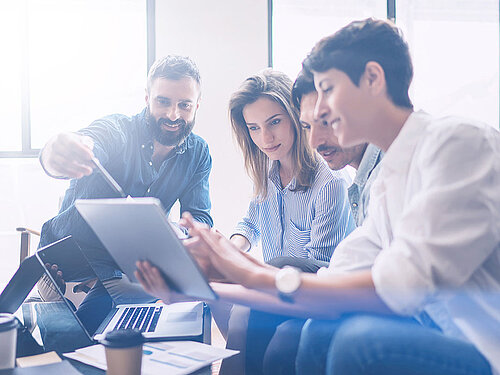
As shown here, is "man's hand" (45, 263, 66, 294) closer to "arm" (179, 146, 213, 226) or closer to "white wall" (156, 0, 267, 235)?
"arm" (179, 146, 213, 226)

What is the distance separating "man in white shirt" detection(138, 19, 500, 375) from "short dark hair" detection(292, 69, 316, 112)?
370 millimetres

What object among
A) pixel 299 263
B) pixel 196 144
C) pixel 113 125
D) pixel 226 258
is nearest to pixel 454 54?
pixel 196 144

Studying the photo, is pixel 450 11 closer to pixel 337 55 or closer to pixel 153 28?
pixel 153 28

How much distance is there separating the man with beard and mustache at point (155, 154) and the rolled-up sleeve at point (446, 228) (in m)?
1.34

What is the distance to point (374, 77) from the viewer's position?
94 centimetres

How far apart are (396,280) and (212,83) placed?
2.89m

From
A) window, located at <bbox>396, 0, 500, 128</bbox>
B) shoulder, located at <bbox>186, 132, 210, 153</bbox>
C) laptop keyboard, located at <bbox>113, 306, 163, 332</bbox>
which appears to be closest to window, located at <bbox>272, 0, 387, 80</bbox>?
window, located at <bbox>396, 0, 500, 128</bbox>

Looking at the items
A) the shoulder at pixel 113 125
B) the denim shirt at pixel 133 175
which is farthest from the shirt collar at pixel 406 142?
the shoulder at pixel 113 125

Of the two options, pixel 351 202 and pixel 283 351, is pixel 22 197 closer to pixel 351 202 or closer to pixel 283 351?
pixel 351 202

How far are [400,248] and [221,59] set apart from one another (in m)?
2.92

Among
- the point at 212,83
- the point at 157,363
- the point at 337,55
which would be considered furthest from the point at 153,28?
the point at 157,363

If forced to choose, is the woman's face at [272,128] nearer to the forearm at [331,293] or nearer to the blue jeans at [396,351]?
the forearm at [331,293]

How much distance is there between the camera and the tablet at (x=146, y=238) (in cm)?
84

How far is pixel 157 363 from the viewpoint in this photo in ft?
2.98
